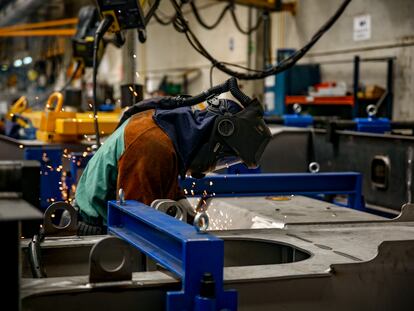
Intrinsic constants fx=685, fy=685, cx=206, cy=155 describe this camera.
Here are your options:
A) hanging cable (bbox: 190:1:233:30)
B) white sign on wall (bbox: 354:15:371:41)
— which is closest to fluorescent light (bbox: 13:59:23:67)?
hanging cable (bbox: 190:1:233:30)

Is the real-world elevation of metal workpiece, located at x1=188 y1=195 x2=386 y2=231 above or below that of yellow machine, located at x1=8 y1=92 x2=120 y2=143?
below

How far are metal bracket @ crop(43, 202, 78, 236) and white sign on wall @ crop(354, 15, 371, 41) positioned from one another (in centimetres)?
725

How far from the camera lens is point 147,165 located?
8.05 feet

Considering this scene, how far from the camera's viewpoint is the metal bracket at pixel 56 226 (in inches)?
83.0

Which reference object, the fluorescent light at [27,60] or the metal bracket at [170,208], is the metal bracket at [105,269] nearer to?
the metal bracket at [170,208]

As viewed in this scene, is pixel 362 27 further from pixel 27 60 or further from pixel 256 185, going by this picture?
pixel 27 60

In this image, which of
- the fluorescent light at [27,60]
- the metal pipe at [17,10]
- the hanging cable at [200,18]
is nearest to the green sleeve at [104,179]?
the hanging cable at [200,18]

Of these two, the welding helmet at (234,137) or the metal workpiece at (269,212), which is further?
the metal workpiece at (269,212)

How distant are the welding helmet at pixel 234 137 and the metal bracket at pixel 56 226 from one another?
57cm

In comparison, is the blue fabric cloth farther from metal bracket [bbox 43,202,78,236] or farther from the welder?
metal bracket [bbox 43,202,78,236]

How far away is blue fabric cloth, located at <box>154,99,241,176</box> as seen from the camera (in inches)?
98.3

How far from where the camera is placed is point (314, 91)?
9203 millimetres

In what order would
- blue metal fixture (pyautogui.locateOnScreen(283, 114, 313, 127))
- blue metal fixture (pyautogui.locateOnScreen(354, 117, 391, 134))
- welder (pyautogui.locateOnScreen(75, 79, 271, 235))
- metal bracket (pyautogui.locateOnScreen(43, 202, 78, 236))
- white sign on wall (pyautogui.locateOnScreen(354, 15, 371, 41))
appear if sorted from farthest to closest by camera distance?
white sign on wall (pyautogui.locateOnScreen(354, 15, 371, 41)), blue metal fixture (pyautogui.locateOnScreen(283, 114, 313, 127)), blue metal fixture (pyautogui.locateOnScreen(354, 117, 391, 134)), welder (pyautogui.locateOnScreen(75, 79, 271, 235)), metal bracket (pyautogui.locateOnScreen(43, 202, 78, 236))

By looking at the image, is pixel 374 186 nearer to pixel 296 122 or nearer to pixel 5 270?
pixel 296 122
